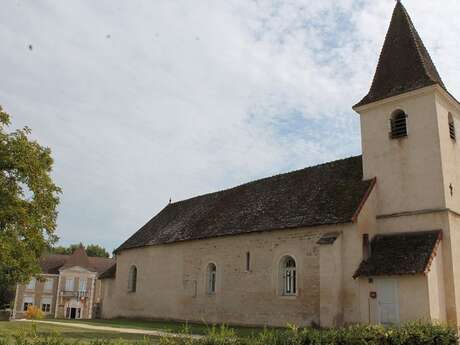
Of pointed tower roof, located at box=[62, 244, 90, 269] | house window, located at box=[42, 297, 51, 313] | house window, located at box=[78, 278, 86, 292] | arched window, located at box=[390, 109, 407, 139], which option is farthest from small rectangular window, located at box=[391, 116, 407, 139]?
house window, located at box=[42, 297, 51, 313]

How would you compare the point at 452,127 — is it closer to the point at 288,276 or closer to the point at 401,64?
the point at 401,64

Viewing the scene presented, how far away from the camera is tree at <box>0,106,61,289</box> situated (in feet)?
54.2

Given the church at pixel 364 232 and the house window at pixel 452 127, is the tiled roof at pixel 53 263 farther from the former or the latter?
the house window at pixel 452 127

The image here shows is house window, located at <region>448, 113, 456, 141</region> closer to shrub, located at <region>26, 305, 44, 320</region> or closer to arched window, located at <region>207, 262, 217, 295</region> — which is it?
arched window, located at <region>207, 262, 217, 295</region>

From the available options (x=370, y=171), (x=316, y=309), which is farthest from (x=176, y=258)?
(x=370, y=171)

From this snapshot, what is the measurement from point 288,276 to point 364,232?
417cm

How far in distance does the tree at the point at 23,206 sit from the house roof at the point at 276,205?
9.44 meters

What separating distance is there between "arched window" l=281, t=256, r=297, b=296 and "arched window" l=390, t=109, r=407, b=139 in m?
7.22

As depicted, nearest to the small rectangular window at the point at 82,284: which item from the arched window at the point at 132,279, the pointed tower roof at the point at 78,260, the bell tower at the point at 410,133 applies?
the pointed tower roof at the point at 78,260

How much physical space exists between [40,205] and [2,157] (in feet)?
7.45

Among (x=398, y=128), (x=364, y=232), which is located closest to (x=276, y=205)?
(x=364, y=232)

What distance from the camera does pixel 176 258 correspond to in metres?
28.0

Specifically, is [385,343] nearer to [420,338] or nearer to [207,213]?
[420,338]

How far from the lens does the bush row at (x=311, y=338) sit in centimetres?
742
